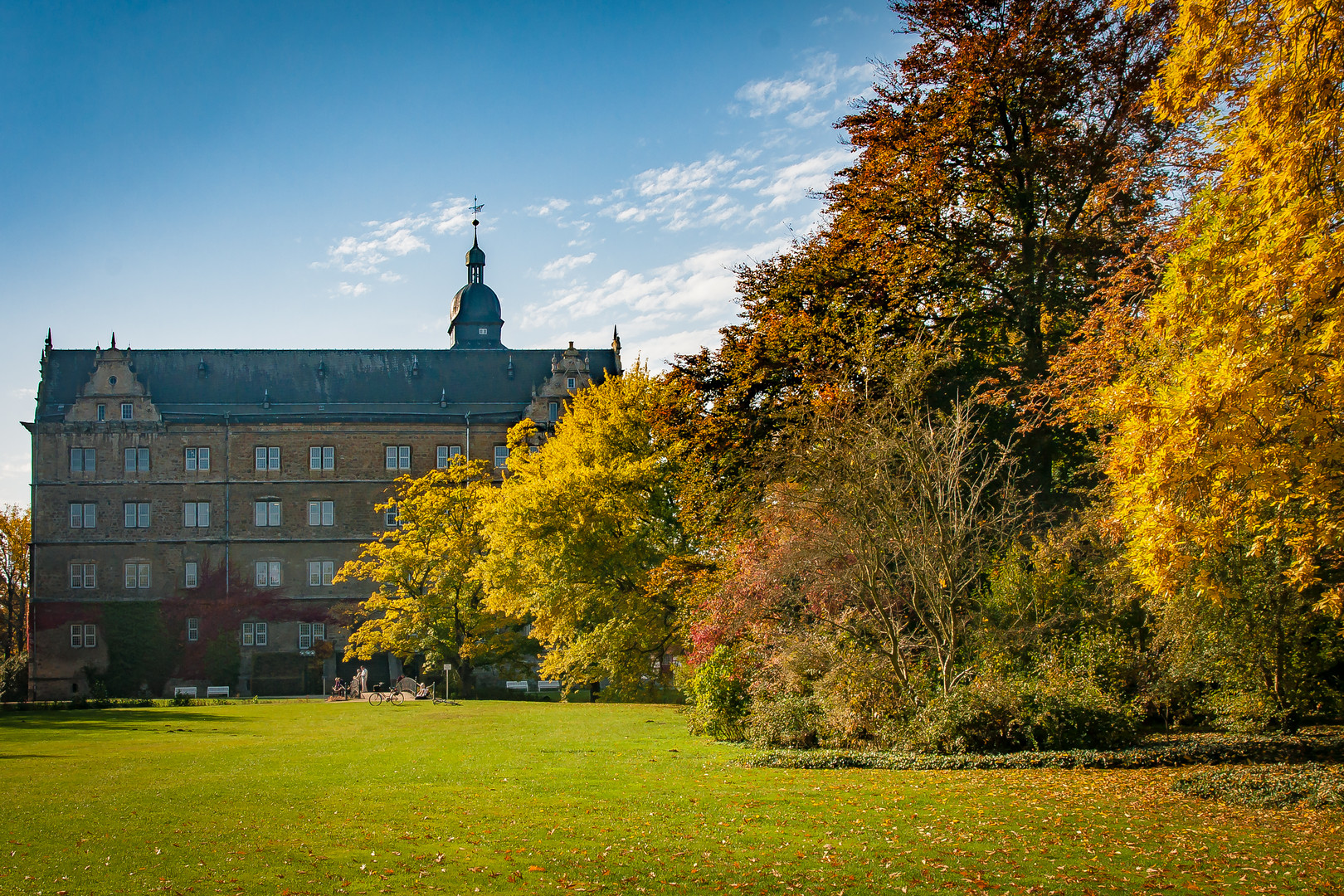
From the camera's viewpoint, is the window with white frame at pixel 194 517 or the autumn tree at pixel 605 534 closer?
the autumn tree at pixel 605 534

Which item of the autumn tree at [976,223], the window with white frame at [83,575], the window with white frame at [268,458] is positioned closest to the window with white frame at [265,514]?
the window with white frame at [268,458]

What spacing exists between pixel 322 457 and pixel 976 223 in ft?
126

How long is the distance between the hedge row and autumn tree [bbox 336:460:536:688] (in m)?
26.3

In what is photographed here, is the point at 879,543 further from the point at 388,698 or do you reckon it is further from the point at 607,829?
the point at 388,698

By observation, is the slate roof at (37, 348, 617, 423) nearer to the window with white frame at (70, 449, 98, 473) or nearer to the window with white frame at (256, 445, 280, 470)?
the window with white frame at (256, 445, 280, 470)

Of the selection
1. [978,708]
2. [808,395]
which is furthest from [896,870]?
[808,395]

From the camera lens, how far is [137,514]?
53.2 m

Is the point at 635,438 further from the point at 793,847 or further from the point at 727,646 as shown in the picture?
the point at 793,847

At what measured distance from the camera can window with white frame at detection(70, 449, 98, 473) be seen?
174ft

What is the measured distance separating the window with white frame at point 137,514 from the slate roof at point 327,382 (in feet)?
14.6

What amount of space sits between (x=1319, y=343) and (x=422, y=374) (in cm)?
5170

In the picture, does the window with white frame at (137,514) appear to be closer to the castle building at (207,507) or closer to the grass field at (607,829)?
the castle building at (207,507)

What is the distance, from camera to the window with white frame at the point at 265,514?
175ft

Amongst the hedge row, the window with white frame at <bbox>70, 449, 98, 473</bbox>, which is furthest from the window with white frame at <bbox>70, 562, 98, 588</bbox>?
the hedge row
